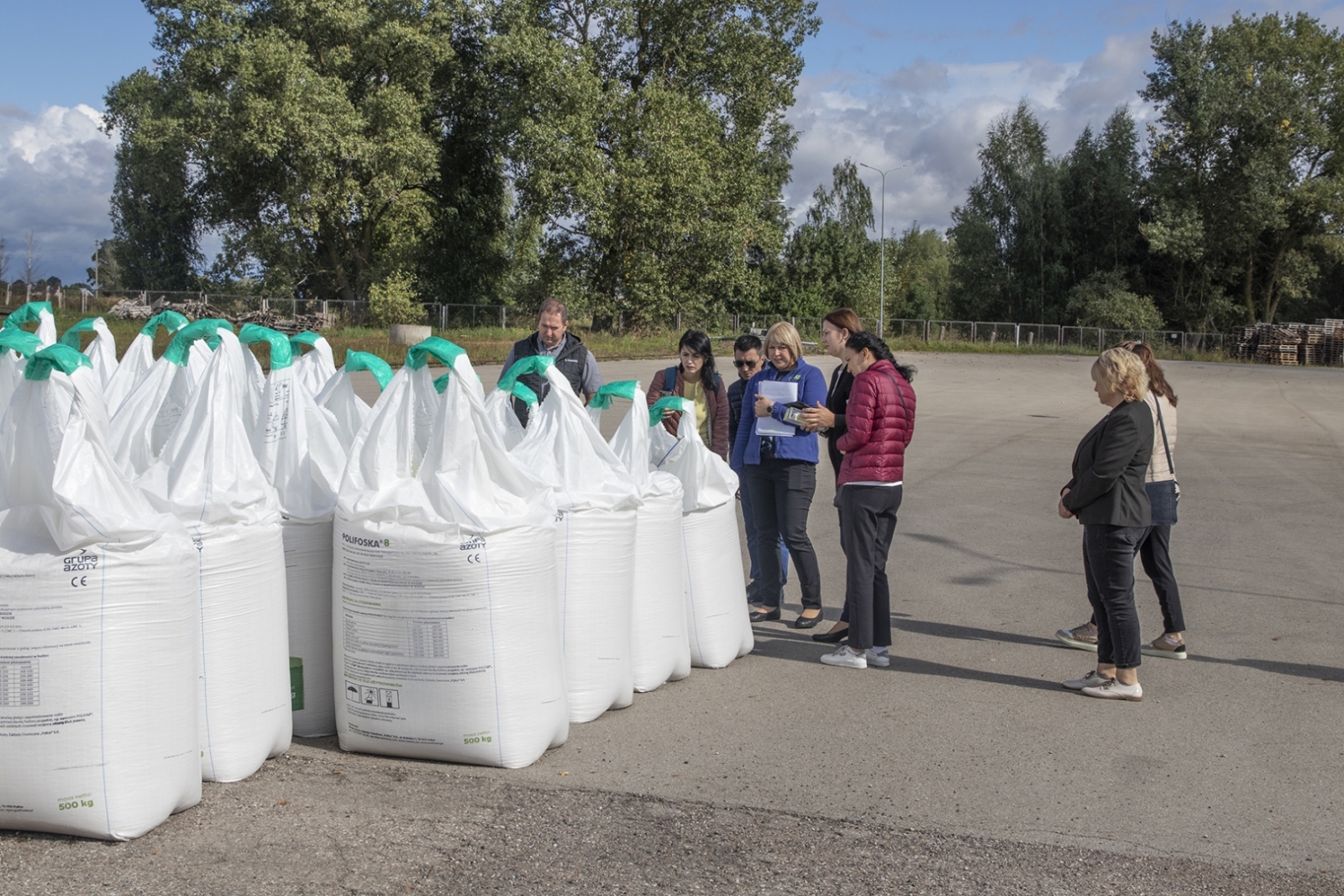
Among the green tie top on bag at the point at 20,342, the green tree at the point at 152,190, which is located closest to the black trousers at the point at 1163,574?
the green tie top on bag at the point at 20,342

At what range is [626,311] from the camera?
4156 centimetres

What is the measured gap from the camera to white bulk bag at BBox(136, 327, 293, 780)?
381 centimetres

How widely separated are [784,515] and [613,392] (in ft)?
5.28

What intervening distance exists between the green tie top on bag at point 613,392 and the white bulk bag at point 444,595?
3.83 feet

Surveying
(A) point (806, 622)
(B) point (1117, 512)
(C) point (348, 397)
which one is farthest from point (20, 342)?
(B) point (1117, 512)

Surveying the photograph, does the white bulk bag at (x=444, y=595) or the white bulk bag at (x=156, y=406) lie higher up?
the white bulk bag at (x=156, y=406)

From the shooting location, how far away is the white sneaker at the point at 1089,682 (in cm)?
527

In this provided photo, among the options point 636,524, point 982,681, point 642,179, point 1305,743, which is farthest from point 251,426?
point 642,179

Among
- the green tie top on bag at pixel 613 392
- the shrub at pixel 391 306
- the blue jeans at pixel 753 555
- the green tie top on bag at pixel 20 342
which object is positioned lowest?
the blue jeans at pixel 753 555

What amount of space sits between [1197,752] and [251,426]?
3.89 metres

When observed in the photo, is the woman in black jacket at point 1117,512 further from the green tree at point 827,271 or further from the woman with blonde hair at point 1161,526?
the green tree at point 827,271

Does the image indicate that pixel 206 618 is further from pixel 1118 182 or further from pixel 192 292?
pixel 1118 182

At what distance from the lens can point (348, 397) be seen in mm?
4855

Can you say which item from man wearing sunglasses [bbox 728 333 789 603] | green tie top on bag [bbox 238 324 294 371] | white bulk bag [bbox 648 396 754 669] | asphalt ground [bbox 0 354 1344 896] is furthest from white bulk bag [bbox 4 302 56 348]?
man wearing sunglasses [bbox 728 333 789 603]
